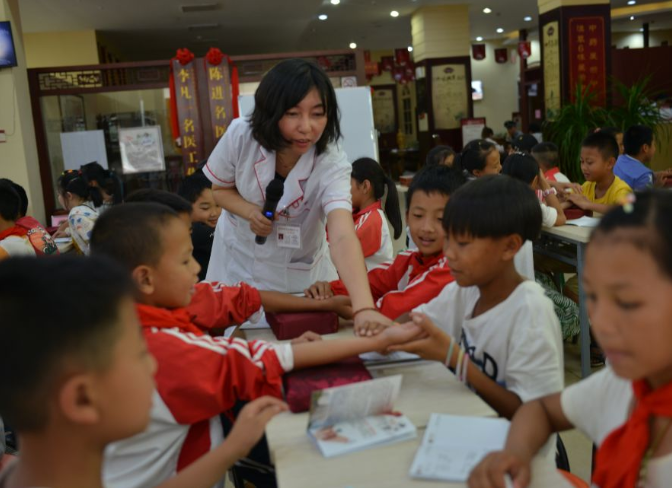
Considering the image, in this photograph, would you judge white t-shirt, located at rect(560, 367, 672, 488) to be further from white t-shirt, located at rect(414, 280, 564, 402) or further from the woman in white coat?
the woman in white coat

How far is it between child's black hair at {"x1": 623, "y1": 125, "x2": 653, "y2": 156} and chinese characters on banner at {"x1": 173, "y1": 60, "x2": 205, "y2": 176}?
4486mm

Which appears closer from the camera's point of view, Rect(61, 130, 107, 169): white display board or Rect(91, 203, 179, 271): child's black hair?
Rect(91, 203, 179, 271): child's black hair

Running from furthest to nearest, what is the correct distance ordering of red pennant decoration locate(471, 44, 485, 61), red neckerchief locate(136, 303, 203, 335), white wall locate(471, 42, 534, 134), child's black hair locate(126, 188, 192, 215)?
white wall locate(471, 42, 534, 134) → red pennant decoration locate(471, 44, 485, 61) → child's black hair locate(126, 188, 192, 215) → red neckerchief locate(136, 303, 203, 335)

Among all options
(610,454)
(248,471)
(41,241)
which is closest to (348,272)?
(248,471)

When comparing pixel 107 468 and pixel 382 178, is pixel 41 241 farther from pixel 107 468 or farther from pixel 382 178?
pixel 107 468

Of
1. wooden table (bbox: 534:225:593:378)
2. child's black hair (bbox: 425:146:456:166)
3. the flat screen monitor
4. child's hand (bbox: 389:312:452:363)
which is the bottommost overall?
wooden table (bbox: 534:225:593:378)

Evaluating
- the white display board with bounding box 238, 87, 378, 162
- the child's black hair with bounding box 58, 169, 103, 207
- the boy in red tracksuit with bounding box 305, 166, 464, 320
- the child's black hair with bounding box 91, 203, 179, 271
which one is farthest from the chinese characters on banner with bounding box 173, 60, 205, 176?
the child's black hair with bounding box 91, 203, 179, 271

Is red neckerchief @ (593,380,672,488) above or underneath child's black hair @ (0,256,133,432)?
underneath

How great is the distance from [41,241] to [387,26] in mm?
10976

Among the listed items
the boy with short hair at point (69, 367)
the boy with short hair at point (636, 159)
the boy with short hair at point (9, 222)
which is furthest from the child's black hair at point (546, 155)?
the boy with short hair at point (69, 367)

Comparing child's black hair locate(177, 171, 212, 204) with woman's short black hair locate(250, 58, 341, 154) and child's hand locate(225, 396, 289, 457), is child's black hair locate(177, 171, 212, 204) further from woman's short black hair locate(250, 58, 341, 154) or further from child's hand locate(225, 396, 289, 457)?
child's hand locate(225, 396, 289, 457)

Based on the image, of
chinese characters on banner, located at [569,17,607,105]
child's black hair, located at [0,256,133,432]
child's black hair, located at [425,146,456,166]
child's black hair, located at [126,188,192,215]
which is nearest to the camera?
child's black hair, located at [0,256,133,432]

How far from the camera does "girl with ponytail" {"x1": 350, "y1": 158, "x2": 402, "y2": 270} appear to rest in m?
2.95

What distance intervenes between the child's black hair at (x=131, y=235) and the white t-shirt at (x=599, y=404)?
82 cm
